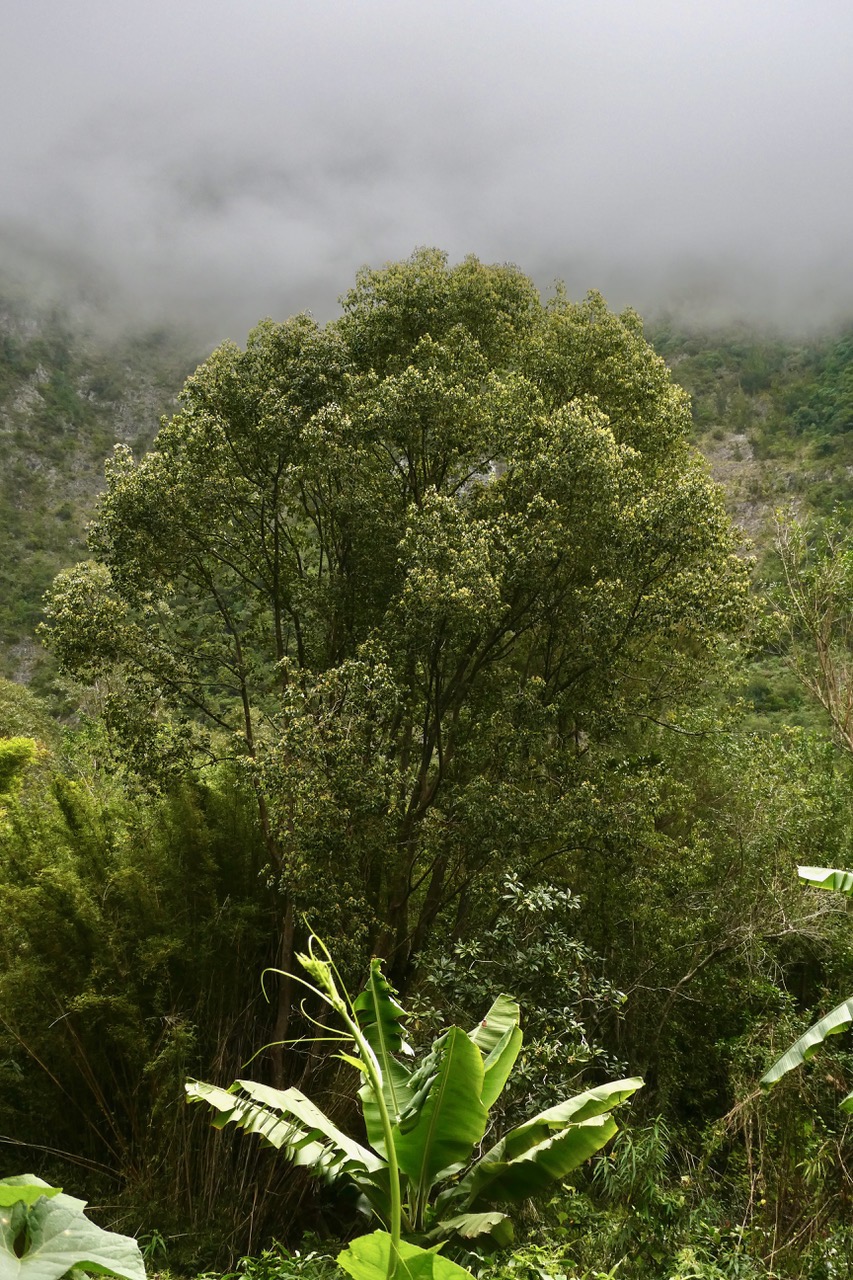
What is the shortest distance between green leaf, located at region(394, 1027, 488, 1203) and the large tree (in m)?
3.30

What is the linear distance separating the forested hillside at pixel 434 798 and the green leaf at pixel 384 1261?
7.68 ft

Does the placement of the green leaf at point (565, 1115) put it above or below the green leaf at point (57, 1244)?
below

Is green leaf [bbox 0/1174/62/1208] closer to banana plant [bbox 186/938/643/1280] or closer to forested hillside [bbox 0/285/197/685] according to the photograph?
banana plant [bbox 186/938/643/1280]

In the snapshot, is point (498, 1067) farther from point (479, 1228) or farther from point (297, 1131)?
point (297, 1131)

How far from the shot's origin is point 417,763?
9805mm

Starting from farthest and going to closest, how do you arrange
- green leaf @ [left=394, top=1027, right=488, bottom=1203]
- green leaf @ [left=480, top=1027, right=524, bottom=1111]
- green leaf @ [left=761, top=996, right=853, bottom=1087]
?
green leaf @ [left=761, top=996, right=853, bottom=1087] < green leaf @ [left=480, top=1027, right=524, bottom=1111] < green leaf @ [left=394, top=1027, right=488, bottom=1203]

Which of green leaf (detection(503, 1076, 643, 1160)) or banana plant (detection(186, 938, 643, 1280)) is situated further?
green leaf (detection(503, 1076, 643, 1160))

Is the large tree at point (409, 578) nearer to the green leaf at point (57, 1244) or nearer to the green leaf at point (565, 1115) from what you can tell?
the green leaf at point (565, 1115)

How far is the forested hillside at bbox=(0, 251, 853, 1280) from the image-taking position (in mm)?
5996

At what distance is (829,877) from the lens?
15.3 feet

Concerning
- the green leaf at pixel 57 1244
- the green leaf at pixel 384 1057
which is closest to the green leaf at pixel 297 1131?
the green leaf at pixel 384 1057

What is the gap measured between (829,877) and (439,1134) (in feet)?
8.59

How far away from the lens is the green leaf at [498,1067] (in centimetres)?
371

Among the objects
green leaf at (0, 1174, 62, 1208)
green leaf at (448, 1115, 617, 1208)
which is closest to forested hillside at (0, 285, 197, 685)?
green leaf at (448, 1115, 617, 1208)
